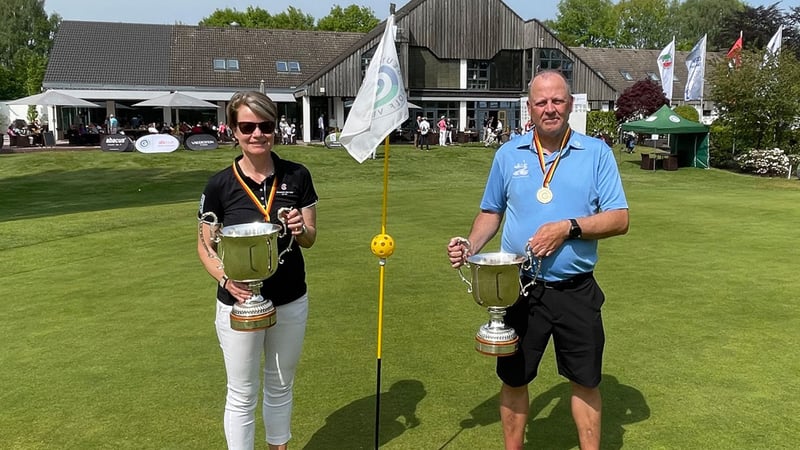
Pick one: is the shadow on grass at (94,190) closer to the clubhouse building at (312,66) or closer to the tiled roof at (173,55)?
the clubhouse building at (312,66)

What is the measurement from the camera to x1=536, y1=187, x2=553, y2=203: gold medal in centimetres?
327

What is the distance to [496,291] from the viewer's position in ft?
10.2

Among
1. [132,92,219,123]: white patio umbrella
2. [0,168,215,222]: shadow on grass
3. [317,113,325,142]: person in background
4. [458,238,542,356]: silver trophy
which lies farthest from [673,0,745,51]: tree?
[458,238,542,356]: silver trophy

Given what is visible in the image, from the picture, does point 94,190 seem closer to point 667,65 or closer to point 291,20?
point 667,65

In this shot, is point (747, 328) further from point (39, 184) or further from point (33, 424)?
point (39, 184)

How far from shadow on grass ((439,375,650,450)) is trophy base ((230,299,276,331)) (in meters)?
1.56

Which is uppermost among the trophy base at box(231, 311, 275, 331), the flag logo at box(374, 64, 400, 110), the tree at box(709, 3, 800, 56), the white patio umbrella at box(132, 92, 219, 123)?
the tree at box(709, 3, 800, 56)

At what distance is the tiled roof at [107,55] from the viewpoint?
1539 inches

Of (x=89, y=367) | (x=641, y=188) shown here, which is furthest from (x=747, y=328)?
(x=641, y=188)

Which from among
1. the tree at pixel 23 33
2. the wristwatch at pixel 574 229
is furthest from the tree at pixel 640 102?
the tree at pixel 23 33

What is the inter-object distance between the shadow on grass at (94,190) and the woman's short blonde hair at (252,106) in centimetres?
1397

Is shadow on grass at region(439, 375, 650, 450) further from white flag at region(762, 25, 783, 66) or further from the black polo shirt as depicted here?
white flag at region(762, 25, 783, 66)

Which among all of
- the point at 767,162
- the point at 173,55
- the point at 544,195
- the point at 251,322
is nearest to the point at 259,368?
the point at 251,322

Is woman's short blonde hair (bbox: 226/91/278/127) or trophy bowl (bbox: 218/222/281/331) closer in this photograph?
trophy bowl (bbox: 218/222/281/331)
